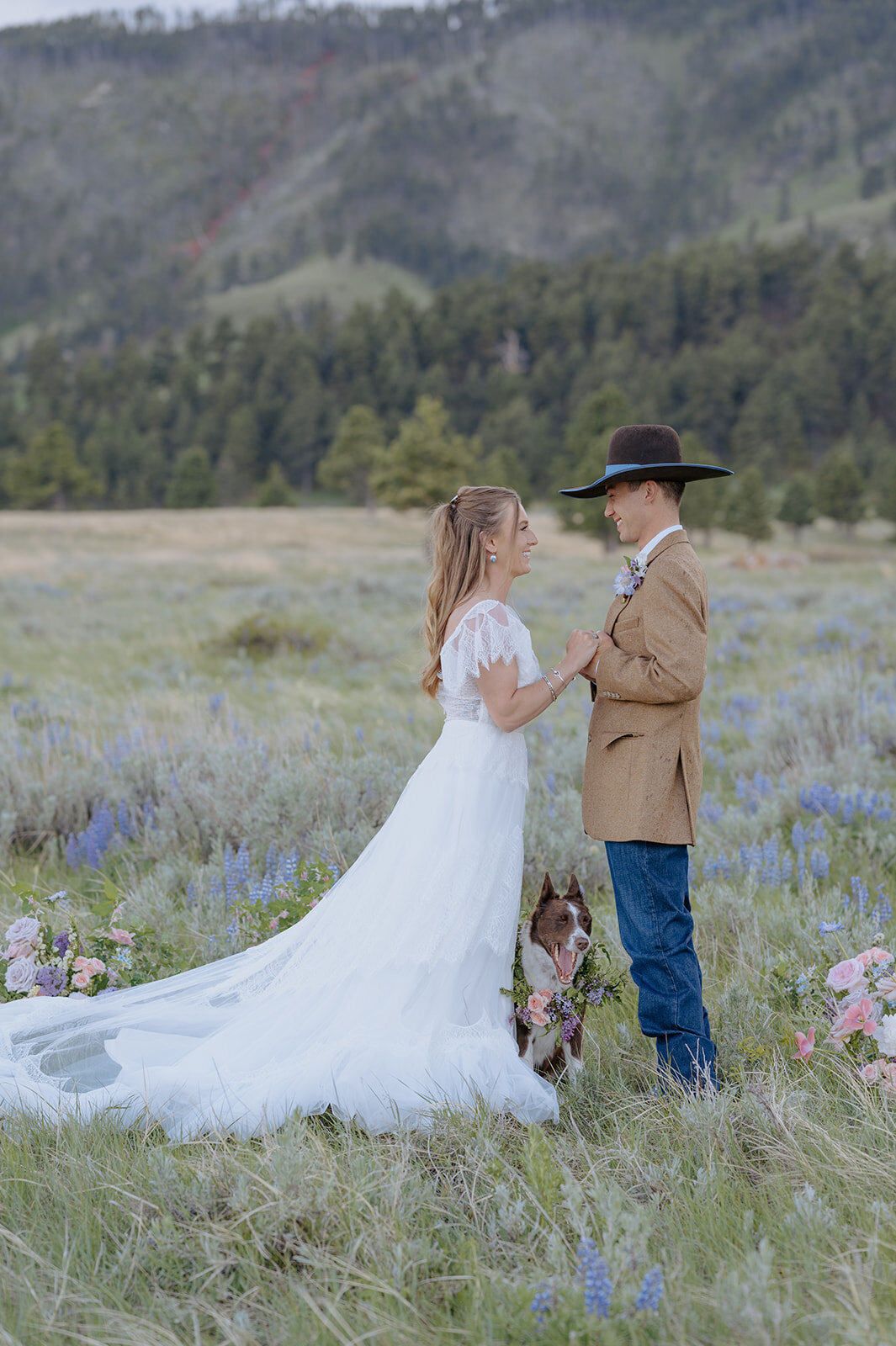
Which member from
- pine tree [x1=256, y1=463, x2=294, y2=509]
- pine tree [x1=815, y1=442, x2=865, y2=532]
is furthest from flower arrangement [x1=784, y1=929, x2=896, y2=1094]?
pine tree [x1=256, y1=463, x2=294, y2=509]

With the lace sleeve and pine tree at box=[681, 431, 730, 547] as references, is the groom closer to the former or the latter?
the lace sleeve

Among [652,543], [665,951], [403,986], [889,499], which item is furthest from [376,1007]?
[889,499]

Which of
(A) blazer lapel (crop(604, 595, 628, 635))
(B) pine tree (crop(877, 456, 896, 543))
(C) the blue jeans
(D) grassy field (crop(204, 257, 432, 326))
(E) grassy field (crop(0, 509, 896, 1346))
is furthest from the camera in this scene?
(D) grassy field (crop(204, 257, 432, 326))

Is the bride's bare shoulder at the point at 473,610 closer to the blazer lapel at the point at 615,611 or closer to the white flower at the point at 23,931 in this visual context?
the blazer lapel at the point at 615,611

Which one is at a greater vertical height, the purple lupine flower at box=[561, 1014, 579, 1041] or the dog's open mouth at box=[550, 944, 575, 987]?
the dog's open mouth at box=[550, 944, 575, 987]

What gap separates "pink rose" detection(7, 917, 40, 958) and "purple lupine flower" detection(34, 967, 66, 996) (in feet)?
0.38

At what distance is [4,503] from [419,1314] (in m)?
83.0

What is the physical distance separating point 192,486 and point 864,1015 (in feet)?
245

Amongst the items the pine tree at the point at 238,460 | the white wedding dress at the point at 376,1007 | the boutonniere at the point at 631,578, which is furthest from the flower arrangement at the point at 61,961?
the pine tree at the point at 238,460

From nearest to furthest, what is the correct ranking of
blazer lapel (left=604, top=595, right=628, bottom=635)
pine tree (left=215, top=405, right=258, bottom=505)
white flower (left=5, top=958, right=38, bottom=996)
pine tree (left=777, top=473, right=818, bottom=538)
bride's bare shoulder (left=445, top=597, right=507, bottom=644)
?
blazer lapel (left=604, top=595, right=628, bottom=635) → bride's bare shoulder (left=445, top=597, right=507, bottom=644) → white flower (left=5, top=958, right=38, bottom=996) → pine tree (left=777, top=473, right=818, bottom=538) → pine tree (left=215, top=405, right=258, bottom=505)

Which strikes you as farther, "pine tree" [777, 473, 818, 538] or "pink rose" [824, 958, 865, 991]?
"pine tree" [777, 473, 818, 538]

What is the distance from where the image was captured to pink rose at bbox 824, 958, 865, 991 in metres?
2.85

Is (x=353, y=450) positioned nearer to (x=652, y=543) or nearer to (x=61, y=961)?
(x=61, y=961)

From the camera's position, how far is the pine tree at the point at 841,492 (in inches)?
2307
